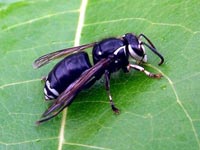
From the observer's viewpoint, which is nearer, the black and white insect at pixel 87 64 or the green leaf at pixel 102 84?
the green leaf at pixel 102 84

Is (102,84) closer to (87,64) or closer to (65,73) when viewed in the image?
(87,64)

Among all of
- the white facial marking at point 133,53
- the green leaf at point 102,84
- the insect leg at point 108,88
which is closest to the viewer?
the green leaf at point 102,84

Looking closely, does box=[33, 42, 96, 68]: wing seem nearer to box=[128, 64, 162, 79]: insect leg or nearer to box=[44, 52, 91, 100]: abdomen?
box=[44, 52, 91, 100]: abdomen

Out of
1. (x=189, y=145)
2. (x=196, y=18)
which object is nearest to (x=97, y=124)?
(x=189, y=145)

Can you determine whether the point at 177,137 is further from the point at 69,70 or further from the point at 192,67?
the point at 69,70

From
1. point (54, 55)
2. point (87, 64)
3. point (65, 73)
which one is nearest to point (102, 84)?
point (87, 64)

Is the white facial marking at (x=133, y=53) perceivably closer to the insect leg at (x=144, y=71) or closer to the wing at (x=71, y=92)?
the insect leg at (x=144, y=71)

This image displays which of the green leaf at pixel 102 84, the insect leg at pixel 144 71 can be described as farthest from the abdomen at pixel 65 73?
the insect leg at pixel 144 71
